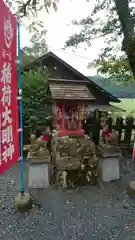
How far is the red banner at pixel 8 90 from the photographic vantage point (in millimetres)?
2211

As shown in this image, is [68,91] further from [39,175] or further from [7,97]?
[39,175]

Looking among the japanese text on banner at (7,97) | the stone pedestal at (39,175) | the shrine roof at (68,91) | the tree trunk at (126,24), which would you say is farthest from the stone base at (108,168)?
the tree trunk at (126,24)

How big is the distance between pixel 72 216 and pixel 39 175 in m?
1.11

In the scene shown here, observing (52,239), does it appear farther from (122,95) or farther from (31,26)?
(122,95)

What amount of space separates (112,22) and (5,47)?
3616 mm

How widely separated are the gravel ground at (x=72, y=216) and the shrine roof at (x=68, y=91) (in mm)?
1822

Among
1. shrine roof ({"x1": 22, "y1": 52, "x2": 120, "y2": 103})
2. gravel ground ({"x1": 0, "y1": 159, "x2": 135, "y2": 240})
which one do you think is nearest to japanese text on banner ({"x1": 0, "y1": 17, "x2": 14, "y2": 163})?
gravel ground ({"x1": 0, "y1": 159, "x2": 135, "y2": 240})

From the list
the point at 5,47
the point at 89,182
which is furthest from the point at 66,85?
the point at 89,182

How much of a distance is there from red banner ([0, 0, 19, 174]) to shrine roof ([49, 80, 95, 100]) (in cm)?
88

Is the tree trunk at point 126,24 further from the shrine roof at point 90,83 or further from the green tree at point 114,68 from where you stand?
the shrine roof at point 90,83

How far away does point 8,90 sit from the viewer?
241 centimetres

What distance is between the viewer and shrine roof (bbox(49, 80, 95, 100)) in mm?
3270

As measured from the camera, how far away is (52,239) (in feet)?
7.98

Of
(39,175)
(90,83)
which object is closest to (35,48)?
(90,83)
